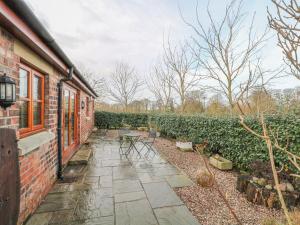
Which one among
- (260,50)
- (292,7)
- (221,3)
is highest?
(221,3)

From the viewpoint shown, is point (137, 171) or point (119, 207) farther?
point (137, 171)

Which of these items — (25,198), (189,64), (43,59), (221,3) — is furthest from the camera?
(189,64)

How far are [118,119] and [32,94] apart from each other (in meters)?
12.4

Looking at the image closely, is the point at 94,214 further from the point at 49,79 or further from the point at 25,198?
the point at 49,79

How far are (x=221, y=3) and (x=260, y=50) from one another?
2843 millimetres

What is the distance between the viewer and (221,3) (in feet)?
27.3

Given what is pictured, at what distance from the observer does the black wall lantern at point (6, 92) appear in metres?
1.90

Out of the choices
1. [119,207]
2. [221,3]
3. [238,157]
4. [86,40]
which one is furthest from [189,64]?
[119,207]

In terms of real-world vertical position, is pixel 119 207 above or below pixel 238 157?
below

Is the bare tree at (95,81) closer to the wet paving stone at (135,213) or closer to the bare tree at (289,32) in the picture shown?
the wet paving stone at (135,213)

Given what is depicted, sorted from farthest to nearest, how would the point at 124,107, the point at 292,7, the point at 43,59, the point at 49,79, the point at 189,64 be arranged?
the point at 124,107, the point at 189,64, the point at 49,79, the point at 43,59, the point at 292,7

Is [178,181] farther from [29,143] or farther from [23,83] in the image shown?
[23,83]

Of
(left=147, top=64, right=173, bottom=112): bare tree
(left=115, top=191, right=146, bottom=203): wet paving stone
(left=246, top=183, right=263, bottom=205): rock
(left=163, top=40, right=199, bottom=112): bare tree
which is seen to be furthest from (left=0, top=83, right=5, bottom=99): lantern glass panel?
(left=147, top=64, right=173, bottom=112): bare tree

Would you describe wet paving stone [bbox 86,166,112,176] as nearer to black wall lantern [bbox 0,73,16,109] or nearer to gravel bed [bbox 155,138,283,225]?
gravel bed [bbox 155,138,283,225]
